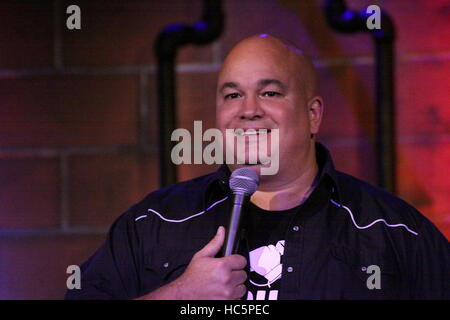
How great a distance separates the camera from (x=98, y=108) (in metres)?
2.43

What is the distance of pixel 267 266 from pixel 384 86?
2.76ft

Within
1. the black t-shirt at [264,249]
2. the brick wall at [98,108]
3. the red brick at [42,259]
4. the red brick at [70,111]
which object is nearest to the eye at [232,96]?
the black t-shirt at [264,249]

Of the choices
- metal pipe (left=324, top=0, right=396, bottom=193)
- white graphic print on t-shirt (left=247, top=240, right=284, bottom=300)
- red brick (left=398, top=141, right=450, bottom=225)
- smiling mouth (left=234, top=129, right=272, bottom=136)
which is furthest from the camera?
red brick (left=398, top=141, right=450, bottom=225)

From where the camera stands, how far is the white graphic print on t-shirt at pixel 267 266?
1696mm

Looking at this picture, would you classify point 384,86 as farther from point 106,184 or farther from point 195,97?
point 106,184


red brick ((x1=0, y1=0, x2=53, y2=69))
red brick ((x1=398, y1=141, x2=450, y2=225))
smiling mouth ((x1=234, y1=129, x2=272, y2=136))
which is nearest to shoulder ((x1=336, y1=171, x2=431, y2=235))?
smiling mouth ((x1=234, y1=129, x2=272, y2=136))

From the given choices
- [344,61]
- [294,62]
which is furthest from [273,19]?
[294,62]

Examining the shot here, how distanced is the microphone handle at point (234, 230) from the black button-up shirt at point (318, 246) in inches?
11.6

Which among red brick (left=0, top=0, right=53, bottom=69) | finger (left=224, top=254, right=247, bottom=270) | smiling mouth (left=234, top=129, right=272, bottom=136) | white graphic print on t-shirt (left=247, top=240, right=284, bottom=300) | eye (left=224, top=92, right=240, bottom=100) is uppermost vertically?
red brick (left=0, top=0, right=53, bottom=69)

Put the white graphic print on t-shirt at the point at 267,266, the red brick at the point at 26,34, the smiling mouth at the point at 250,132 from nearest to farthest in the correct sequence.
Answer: the white graphic print on t-shirt at the point at 267,266 → the smiling mouth at the point at 250,132 → the red brick at the point at 26,34

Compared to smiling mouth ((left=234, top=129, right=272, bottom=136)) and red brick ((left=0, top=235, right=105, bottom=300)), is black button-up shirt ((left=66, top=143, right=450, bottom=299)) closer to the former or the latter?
smiling mouth ((left=234, top=129, right=272, bottom=136))

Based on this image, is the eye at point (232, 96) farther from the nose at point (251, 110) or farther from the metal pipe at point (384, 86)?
the metal pipe at point (384, 86)

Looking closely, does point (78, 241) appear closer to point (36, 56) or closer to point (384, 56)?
point (36, 56)

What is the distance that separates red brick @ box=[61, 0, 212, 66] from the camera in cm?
243
